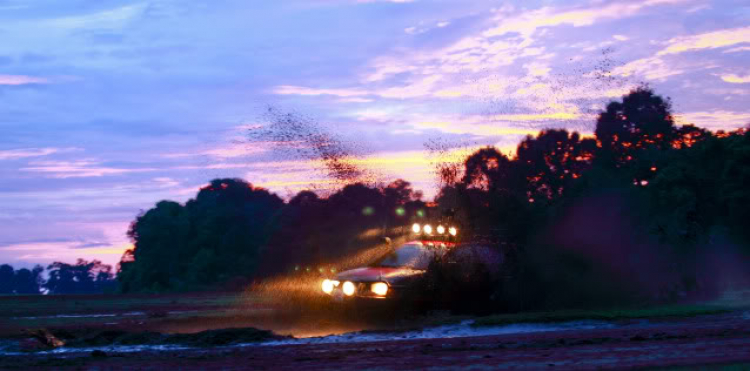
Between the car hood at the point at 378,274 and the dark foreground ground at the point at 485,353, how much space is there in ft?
6.10

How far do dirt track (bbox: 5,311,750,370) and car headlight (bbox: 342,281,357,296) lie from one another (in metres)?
2.74

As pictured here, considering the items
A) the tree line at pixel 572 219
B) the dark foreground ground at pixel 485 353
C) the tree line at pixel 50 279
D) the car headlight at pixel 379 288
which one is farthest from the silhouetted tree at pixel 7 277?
the car headlight at pixel 379 288

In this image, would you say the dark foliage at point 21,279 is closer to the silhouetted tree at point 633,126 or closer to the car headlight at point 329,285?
the silhouetted tree at point 633,126

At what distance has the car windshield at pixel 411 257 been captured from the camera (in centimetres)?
1619

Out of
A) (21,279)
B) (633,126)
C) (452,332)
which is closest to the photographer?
(452,332)

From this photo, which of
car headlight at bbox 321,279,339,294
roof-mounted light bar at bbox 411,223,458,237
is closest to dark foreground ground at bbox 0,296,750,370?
car headlight at bbox 321,279,339,294

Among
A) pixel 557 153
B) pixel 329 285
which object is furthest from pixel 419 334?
pixel 557 153

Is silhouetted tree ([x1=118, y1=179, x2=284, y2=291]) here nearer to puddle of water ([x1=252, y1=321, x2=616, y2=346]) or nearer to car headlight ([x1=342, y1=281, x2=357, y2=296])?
car headlight ([x1=342, y1=281, x2=357, y2=296])

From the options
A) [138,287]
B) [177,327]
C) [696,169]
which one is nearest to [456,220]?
[177,327]

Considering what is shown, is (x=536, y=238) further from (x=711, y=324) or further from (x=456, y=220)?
(x=711, y=324)

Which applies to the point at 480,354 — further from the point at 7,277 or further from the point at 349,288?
the point at 7,277

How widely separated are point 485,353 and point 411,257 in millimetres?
6315

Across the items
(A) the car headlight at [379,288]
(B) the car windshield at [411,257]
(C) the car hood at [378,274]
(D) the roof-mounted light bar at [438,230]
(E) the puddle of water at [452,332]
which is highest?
(D) the roof-mounted light bar at [438,230]

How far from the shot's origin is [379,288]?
14.4 metres
